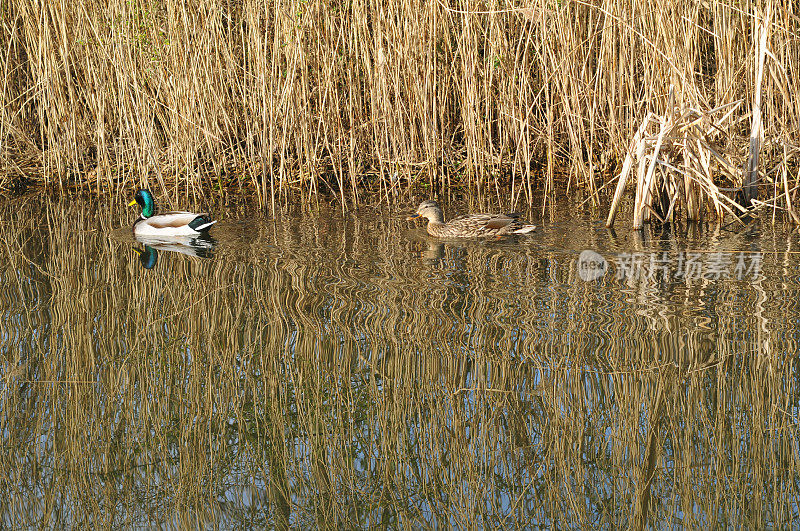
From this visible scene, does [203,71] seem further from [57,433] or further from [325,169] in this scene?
[57,433]

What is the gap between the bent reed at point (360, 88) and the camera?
7.00 metres

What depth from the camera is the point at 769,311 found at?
4.19 m

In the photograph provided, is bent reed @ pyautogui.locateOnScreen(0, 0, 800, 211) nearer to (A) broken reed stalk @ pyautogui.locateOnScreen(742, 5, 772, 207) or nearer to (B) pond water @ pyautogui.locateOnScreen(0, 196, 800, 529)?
(A) broken reed stalk @ pyautogui.locateOnScreen(742, 5, 772, 207)

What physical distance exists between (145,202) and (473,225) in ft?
8.02

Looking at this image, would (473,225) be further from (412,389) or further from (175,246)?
(412,389)

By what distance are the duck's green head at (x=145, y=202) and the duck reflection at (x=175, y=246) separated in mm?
469

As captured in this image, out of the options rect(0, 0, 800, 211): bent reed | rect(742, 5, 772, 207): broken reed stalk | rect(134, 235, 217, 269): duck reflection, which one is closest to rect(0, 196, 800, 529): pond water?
rect(134, 235, 217, 269): duck reflection

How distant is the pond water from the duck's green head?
1.33 metres

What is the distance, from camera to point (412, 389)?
139 inches

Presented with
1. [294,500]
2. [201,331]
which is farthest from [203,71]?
[294,500]

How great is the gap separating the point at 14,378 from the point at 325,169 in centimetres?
459

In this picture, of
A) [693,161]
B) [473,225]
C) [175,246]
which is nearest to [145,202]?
[175,246]

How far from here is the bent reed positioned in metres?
7.00

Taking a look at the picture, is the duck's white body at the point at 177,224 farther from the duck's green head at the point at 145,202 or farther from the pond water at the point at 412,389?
the pond water at the point at 412,389
